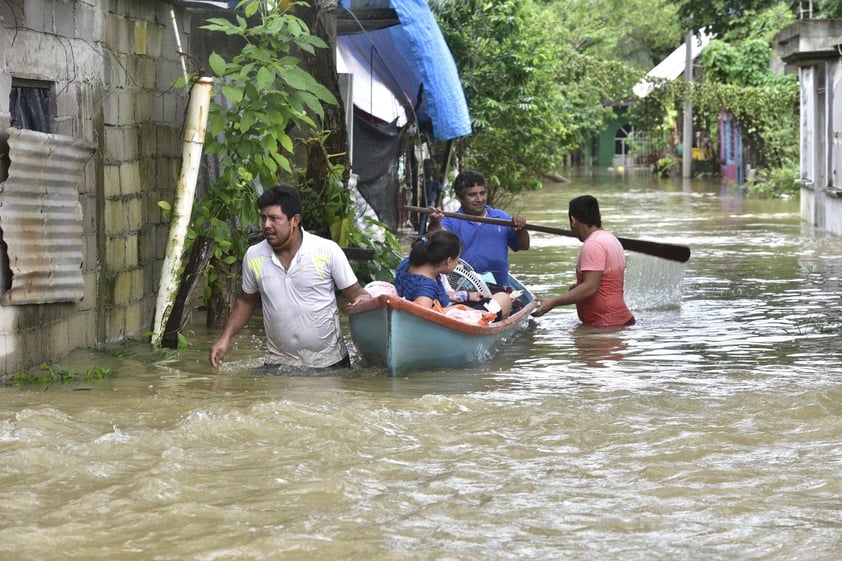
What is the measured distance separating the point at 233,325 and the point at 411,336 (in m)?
1.19

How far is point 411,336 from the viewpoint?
27.4 feet

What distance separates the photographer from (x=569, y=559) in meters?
4.86

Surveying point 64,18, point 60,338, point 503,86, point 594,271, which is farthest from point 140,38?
point 503,86

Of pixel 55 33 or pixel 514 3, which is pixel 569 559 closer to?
pixel 55 33

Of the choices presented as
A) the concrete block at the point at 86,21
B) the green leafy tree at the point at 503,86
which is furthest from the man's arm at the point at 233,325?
the green leafy tree at the point at 503,86

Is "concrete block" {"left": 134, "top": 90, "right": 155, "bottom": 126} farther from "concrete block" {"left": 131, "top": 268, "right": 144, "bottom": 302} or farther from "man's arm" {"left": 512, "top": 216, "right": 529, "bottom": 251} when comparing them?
"man's arm" {"left": 512, "top": 216, "right": 529, "bottom": 251}

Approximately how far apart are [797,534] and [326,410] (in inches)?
117

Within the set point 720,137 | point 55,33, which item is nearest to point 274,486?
point 55,33

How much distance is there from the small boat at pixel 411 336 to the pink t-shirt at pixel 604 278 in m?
1.37

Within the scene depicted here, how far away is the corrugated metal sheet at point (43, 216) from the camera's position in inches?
312

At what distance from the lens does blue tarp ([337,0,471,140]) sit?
13.6 meters

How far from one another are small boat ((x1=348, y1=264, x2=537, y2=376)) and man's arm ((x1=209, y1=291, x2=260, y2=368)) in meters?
0.67

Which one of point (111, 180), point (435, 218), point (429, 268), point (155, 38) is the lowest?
point (429, 268)

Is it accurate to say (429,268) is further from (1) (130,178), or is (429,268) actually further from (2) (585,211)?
(1) (130,178)
